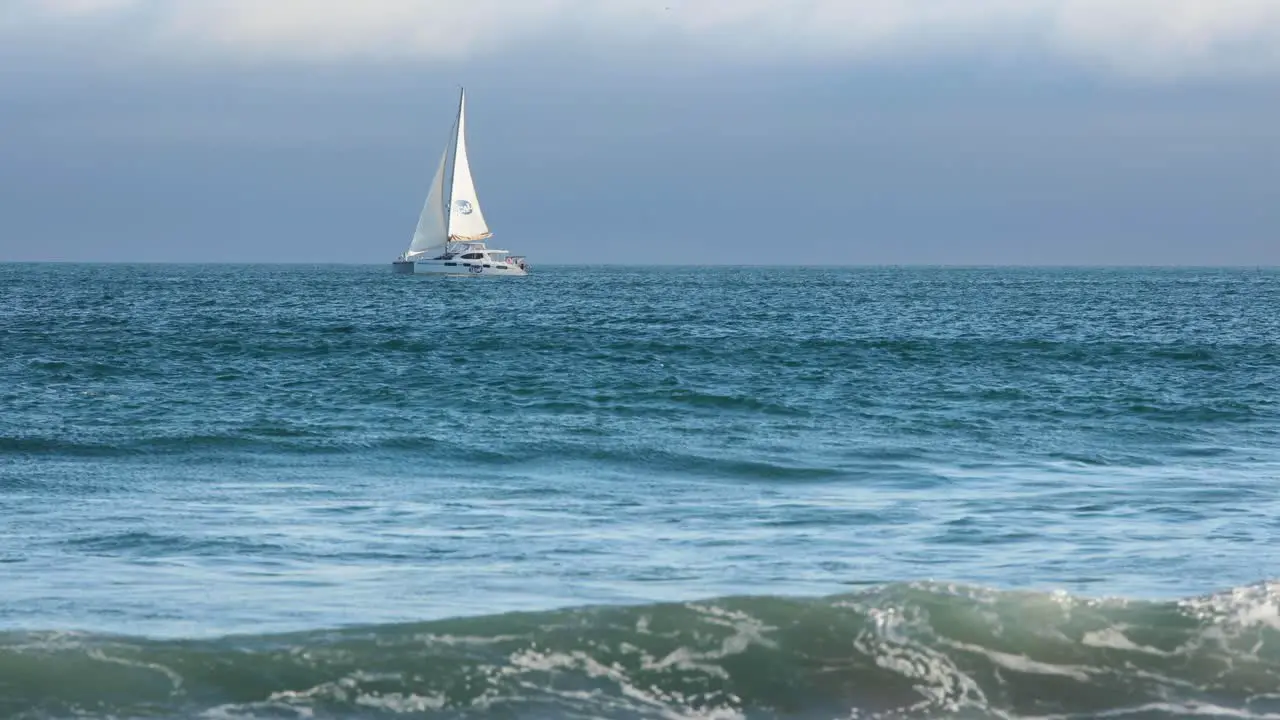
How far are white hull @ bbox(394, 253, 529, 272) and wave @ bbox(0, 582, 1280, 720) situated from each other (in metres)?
106

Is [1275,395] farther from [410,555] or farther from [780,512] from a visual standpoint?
[410,555]

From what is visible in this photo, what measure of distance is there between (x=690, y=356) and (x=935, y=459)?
1923 cm

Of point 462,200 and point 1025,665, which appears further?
point 462,200

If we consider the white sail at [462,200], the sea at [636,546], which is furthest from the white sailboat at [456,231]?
the sea at [636,546]

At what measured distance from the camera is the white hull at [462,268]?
379 feet

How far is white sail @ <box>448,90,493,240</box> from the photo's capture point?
362 feet

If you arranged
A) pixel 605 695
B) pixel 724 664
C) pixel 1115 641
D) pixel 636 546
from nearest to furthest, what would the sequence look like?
pixel 605 695, pixel 724 664, pixel 1115 641, pixel 636 546

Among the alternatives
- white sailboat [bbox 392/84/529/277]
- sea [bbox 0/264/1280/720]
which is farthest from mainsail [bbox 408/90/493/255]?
sea [bbox 0/264/1280/720]

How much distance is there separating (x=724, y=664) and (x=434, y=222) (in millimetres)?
105508

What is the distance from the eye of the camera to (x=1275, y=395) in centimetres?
2952

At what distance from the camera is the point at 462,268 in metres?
115

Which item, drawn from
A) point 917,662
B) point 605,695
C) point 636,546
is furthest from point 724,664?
point 636,546

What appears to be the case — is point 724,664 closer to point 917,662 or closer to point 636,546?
point 917,662

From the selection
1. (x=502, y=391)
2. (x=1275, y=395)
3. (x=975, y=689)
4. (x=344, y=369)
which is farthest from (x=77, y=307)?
(x=975, y=689)
